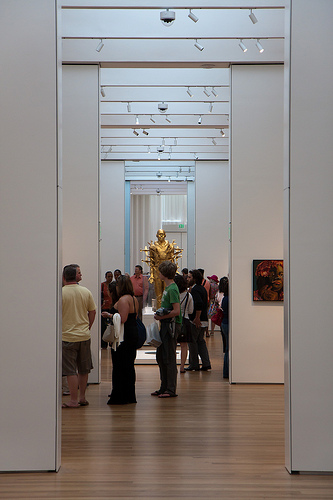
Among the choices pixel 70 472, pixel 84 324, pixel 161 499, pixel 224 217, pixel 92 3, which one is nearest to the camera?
pixel 161 499

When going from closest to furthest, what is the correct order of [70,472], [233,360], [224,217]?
[70,472]
[233,360]
[224,217]

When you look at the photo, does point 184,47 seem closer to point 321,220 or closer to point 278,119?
point 278,119

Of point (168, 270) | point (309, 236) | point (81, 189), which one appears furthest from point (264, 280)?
point (309, 236)

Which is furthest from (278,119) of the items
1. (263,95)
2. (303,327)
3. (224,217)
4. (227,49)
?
(224,217)

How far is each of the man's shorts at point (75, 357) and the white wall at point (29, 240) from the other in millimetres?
2701

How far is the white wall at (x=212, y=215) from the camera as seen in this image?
69.3ft

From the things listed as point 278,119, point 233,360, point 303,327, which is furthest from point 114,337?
point 278,119

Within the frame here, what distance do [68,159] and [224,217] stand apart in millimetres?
11198

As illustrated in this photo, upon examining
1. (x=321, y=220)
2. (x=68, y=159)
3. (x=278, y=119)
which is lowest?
(x=321, y=220)

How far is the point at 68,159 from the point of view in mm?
10781

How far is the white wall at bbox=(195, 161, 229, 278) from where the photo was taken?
69.3 ft

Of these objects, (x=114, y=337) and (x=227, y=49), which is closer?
(x=114, y=337)

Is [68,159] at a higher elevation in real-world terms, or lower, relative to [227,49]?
lower

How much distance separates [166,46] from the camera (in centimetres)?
1116
